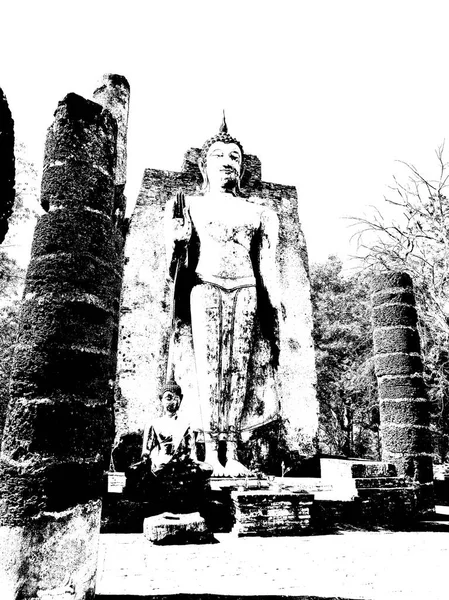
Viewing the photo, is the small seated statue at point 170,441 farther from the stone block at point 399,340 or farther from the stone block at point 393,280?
the stone block at point 393,280

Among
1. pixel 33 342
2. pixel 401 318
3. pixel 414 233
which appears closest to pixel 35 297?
pixel 33 342

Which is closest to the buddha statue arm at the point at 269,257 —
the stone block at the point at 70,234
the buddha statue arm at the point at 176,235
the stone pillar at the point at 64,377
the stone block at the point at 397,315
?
the buddha statue arm at the point at 176,235

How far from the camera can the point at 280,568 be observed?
3098mm

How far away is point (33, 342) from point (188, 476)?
226cm

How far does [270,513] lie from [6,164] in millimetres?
3459

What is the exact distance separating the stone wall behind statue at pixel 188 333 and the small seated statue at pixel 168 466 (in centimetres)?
111

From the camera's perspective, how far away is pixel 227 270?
6.20 meters

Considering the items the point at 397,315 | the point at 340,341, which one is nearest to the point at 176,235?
the point at 397,315

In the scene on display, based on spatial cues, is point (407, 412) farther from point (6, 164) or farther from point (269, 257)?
point (6, 164)

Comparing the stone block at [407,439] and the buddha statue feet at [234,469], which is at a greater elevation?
the stone block at [407,439]

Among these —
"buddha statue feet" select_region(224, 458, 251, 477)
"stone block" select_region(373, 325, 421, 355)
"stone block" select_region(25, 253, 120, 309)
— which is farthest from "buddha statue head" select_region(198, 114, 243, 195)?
"stone block" select_region(25, 253, 120, 309)

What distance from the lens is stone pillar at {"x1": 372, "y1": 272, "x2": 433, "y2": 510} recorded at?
6.59m

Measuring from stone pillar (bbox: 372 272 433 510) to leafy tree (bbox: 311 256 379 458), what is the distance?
8.82 meters

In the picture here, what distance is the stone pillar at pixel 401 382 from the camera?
6.59 metres
